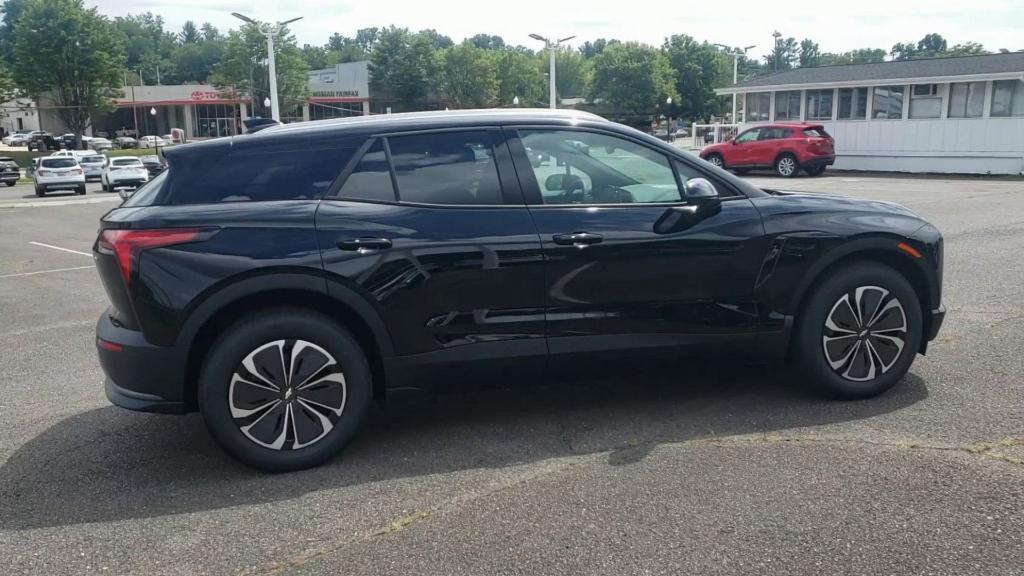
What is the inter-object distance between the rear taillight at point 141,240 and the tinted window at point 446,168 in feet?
3.31

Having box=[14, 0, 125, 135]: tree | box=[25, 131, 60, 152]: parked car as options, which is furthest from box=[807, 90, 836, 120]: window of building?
box=[25, 131, 60, 152]: parked car

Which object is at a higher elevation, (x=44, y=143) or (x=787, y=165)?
(x=787, y=165)

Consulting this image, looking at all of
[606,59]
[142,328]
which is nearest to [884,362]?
[142,328]

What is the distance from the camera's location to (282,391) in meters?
4.05

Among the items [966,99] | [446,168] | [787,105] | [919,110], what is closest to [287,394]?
[446,168]

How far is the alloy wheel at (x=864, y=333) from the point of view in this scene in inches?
186

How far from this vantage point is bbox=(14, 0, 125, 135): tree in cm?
6166

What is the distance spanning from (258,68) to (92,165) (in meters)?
32.7

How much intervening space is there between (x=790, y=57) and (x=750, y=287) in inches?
8114

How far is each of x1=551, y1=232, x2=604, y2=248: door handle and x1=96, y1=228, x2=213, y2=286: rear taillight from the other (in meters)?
1.71

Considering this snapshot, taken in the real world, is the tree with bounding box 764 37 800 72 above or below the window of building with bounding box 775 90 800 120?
above

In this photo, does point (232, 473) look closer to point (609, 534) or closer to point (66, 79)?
point (609, 534)

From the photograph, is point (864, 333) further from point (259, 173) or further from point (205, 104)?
point (205, 104)

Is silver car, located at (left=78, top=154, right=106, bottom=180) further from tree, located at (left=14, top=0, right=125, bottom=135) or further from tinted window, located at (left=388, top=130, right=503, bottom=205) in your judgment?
tinted window, located at (left=388, top=130, right=503, bottom=205)
